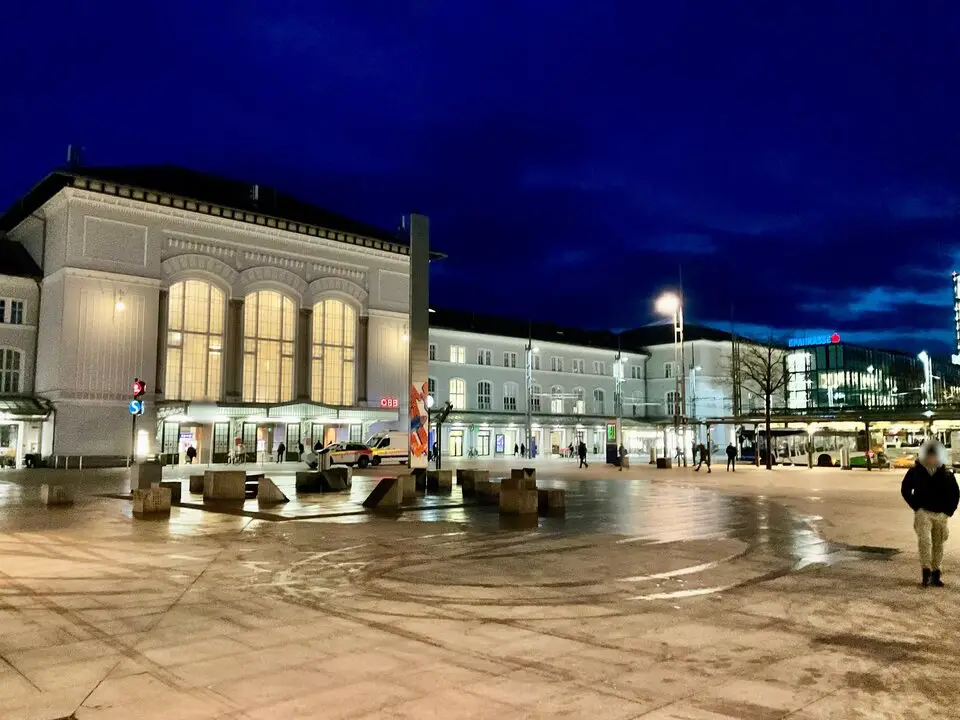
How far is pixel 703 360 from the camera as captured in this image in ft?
278

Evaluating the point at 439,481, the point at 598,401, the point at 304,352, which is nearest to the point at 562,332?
the point at 598,401

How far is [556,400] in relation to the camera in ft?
260

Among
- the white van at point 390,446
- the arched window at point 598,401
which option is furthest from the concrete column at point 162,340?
the arched window at point 598,401

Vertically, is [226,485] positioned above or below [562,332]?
below

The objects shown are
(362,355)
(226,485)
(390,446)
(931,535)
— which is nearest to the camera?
(931,535)

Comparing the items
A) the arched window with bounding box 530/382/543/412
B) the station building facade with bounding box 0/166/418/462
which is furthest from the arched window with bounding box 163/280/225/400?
the arched window with bounding box 530/382/543/412

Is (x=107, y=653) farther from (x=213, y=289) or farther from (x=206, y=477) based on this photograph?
(x=213, y=289)

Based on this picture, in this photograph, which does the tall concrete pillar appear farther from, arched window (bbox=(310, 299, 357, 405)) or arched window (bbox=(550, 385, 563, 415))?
arched window (bbox=(550, 385, 563, 415))

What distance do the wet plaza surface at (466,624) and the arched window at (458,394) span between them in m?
56.9

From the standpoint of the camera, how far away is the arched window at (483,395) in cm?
7338

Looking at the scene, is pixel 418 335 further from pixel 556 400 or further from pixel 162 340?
pixel 556 400

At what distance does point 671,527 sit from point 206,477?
12.9 metres

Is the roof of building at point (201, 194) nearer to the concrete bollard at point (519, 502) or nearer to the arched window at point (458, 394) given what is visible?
the arched window at point (458, 394)

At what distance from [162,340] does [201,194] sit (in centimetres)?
1102
